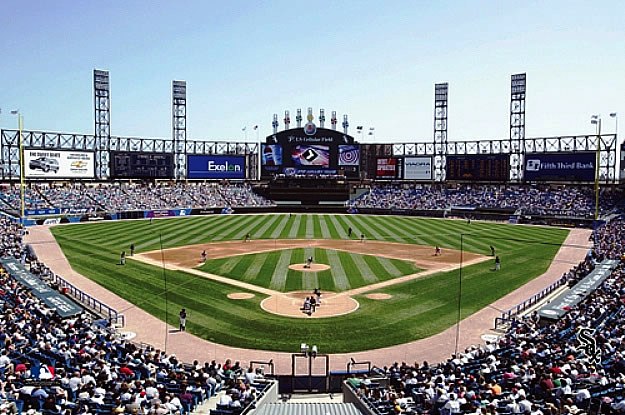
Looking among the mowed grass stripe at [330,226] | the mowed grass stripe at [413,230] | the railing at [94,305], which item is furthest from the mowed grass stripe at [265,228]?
the railing at [94,305]

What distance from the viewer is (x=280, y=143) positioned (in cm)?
8200

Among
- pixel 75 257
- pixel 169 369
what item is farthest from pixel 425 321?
pixel 75 257

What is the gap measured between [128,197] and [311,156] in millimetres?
29503

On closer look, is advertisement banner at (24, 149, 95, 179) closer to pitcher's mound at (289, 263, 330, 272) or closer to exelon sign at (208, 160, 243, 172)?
exelon sign at (208, 160, 243, 172)

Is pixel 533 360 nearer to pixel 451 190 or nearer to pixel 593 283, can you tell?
pixel 593 283

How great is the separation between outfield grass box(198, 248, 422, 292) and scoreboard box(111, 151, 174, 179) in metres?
47.5

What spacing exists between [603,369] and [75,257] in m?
35.7

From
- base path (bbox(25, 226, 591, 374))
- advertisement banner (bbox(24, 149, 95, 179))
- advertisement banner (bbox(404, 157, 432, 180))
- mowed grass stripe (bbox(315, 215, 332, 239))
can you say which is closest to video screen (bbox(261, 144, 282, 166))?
mowed grass stripe (bbox(315, 215, 332, 239))

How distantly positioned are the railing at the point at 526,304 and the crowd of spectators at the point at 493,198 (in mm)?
39591

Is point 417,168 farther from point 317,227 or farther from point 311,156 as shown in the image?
point 317,227

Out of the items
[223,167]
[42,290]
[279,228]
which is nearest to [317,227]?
[279,228]

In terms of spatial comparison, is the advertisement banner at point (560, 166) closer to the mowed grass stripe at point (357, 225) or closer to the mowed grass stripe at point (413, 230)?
the mowed grass stripe at point (413, 230)

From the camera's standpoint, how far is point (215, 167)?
85875 millimetres

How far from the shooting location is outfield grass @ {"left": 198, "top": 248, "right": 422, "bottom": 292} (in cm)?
2947
